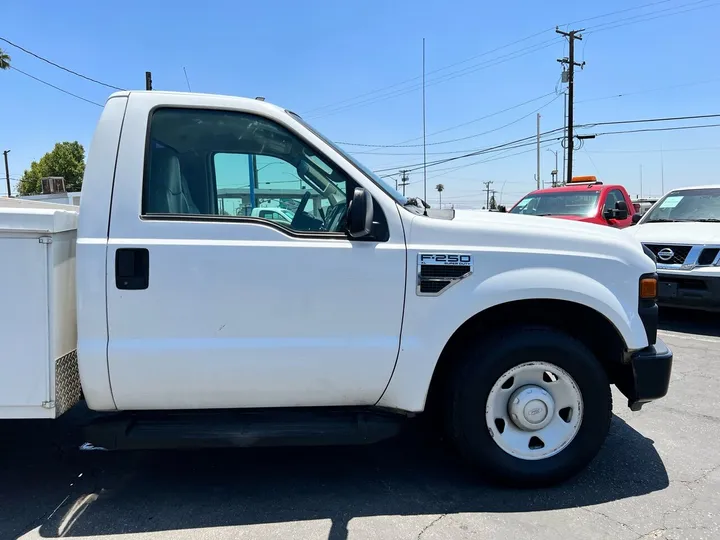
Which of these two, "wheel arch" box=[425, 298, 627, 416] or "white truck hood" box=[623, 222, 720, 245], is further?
"white truck hood" box=[623, 222, 720, 245]

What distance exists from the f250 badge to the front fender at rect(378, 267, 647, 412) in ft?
0.34

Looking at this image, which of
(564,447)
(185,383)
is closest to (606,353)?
(564,447)

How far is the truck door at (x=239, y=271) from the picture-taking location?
8.76ft

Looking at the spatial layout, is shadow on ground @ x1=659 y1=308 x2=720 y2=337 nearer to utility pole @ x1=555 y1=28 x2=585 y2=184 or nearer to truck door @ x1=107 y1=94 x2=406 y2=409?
truck door @ x1=107 y1=94 x2=406 y2=409

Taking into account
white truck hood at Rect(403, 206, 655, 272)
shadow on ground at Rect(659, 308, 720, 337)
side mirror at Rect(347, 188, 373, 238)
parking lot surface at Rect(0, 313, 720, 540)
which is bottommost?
parking lot surface at Rect(0, 313, 720, 540)

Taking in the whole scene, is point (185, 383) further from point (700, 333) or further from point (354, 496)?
point (700, 333)

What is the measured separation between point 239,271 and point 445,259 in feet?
3.38

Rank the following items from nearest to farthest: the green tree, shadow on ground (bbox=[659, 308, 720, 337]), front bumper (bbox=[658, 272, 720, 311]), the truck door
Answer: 1. the truck door
2. front bumper (bbox=[658, 272, 720, 311])
3. shadow on ground (bbox=[659, 308, 720, 337])
4. the green tree

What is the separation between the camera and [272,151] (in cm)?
294

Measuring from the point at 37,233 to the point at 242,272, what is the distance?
94 centimetres

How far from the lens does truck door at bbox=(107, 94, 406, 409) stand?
8.76 feet

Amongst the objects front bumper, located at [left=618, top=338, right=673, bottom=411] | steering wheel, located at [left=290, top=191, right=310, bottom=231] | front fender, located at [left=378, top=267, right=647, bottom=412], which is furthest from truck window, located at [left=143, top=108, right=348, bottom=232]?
front bumper, located at [left=618, top=338, right=673, bottom=411]

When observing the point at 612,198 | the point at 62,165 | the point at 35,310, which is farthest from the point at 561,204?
the point at 62,165

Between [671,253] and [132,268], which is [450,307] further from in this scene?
[671,253]
